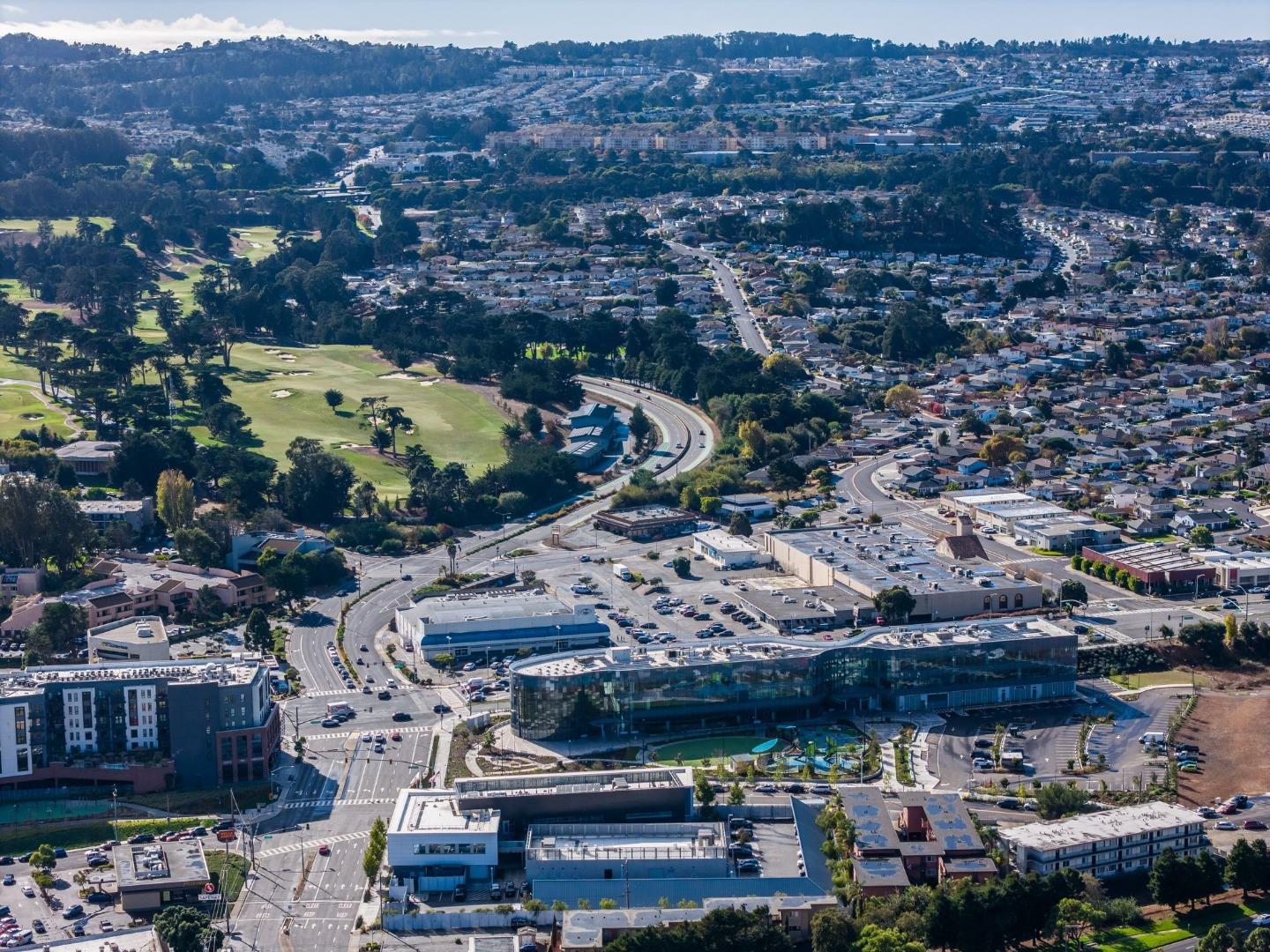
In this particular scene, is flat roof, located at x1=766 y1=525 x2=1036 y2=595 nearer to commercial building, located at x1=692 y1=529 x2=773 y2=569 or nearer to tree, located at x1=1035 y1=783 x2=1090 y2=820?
commercial building, located at x1=692 y1=529 x2=773 y2=569

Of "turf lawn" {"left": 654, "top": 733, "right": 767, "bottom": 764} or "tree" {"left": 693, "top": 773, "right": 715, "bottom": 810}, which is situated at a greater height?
"tree" {"left": 693, "top": 773, "right": 715, "bottom": 810}

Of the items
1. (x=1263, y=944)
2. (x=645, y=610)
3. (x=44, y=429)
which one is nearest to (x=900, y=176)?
(x=44, y=429)

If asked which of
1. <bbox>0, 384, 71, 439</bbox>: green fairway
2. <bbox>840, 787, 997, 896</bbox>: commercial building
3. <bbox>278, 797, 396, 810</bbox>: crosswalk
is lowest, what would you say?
<bbox>278, 797, 396, 810</bbox>: crosswalk

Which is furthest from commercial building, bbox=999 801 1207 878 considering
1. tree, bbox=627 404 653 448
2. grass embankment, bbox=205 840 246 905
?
tree, bbox=627 404 653 448

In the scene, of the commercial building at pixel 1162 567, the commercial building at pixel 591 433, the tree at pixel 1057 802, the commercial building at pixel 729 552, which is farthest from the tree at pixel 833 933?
the commercial building at pixel 591 433

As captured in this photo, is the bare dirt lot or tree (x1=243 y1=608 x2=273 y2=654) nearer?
the bare dirt lot

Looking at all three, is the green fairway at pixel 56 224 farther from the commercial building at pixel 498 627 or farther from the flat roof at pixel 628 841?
the flat roof at pixel 628 841

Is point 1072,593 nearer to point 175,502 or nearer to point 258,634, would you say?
point 258,634
